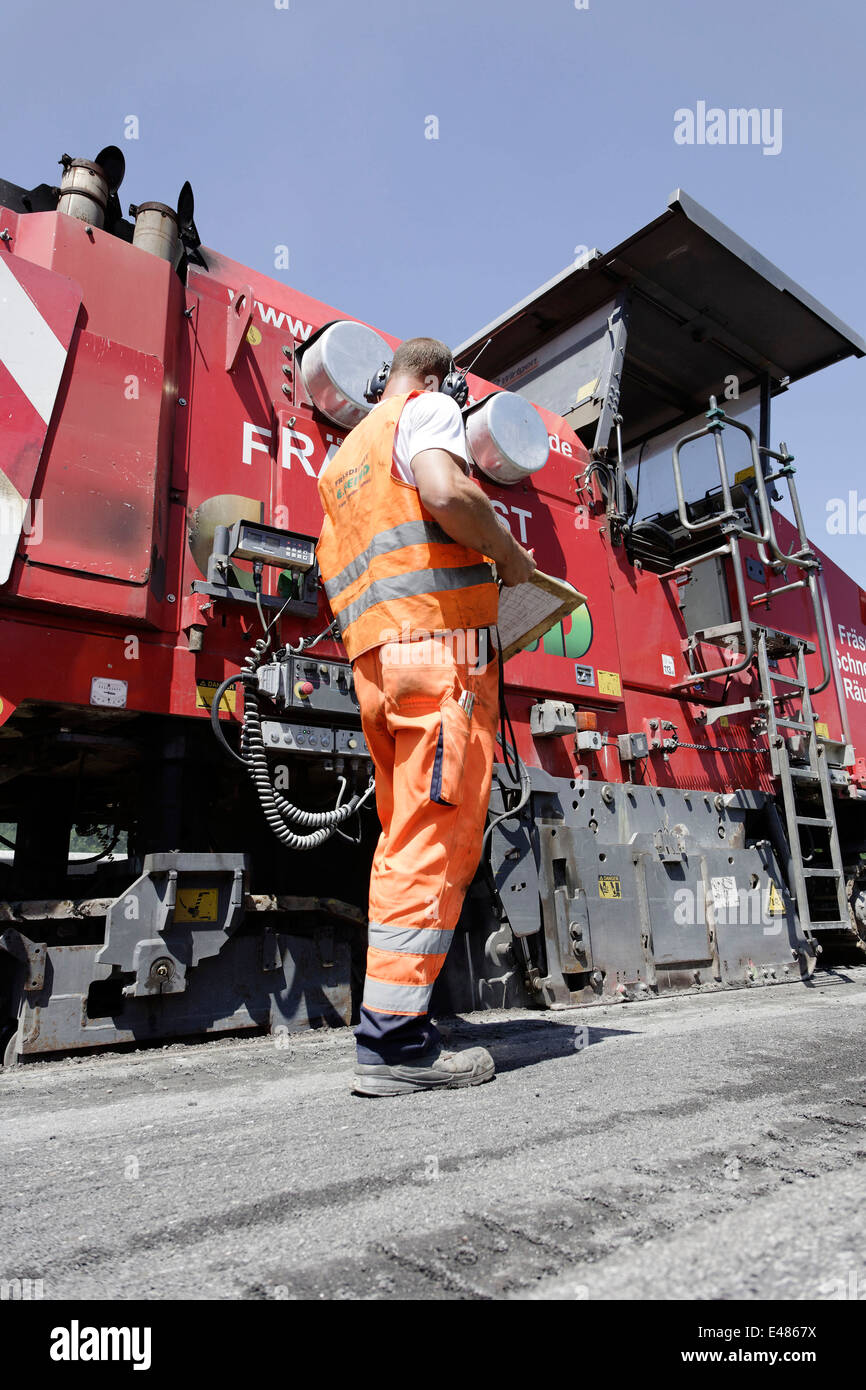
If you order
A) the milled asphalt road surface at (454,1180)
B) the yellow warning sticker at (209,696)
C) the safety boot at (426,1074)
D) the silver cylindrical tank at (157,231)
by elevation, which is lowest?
the milled asphalt road surface at (454,1180)

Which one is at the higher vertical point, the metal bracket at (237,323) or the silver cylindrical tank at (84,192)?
the silver cylindrical tank at (84,192)

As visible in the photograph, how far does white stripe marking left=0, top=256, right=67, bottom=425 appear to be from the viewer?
260 cm

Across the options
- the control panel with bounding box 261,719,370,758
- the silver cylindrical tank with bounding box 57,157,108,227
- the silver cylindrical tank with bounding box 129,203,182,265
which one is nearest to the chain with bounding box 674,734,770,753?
the control panel with bounding box 261,719,370,758

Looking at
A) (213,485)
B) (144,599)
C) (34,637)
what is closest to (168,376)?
(213,485)

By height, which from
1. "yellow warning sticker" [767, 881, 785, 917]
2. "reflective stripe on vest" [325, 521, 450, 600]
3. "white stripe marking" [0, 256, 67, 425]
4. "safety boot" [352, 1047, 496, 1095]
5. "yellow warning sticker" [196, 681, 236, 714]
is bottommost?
"safety boot" [352, 1047, 496, 1095]

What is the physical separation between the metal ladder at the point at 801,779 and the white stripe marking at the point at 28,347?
3801 millimetres

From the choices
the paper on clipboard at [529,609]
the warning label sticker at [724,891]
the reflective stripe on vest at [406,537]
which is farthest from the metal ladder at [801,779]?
the reflective stripe on vest at [406,537]

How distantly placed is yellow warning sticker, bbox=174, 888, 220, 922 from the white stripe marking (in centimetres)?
154

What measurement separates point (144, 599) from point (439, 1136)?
1.92 meters

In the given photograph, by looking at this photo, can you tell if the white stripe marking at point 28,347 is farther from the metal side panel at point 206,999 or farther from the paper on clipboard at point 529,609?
the metal side panel at point 206,999

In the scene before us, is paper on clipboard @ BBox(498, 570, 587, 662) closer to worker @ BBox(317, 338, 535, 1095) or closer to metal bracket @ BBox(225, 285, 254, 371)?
worker @ BBox(317, 338, 535, 1095)

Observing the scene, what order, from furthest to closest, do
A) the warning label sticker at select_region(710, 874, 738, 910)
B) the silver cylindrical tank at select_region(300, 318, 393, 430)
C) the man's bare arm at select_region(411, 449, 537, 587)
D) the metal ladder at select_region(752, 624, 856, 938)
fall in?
the metal ladder at select_region(752, 624, 856, 938) → the warning label sticker at select_region(710, 874, 738, 910) → the silver cylindrical tank at select_region(300, 318, 393, 430) → the man's bare arm at select_region(411, 449, 537, 587)

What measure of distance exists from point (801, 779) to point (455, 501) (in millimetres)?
3913

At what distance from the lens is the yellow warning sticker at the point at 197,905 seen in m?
2.65
